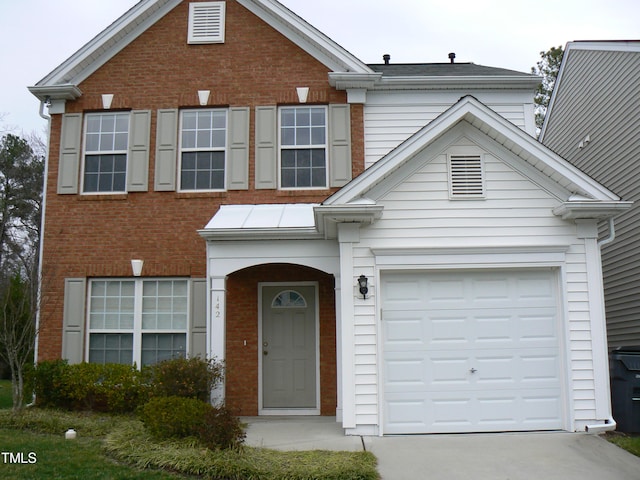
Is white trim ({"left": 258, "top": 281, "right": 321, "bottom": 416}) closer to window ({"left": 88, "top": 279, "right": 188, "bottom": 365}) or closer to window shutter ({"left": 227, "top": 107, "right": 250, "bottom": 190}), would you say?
window ({"left": 88, "top": 279, "right": 188, "bottom": 365})

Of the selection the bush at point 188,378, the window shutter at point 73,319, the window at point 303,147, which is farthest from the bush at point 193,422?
the window at point 303,147

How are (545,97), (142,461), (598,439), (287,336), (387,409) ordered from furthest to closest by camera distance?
(545,97) < (287,336) < (387,409) < (598,439) < (142,461)

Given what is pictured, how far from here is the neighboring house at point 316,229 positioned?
29.2ft

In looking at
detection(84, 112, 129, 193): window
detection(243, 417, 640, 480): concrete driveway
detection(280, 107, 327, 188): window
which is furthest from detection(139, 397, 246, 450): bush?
detection(84, 112, 129, 193): window

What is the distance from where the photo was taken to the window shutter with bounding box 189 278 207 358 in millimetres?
11352

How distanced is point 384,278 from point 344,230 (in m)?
0.94

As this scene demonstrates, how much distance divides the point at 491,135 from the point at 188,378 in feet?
19.4

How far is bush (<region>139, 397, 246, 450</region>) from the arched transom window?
352cm

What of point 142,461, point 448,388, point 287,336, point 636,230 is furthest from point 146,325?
point 636,230

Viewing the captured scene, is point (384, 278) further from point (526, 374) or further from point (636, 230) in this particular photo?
point (636, 230)

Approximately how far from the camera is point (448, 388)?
351 inches

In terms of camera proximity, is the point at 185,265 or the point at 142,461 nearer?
the point at 142,461

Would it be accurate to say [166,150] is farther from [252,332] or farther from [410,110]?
[410,110]

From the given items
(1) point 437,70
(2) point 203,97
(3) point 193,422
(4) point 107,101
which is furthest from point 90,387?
(1) point 437,70
